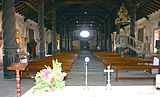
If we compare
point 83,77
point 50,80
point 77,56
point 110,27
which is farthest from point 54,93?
point 110,27

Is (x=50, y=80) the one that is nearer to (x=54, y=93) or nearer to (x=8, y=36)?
(x=54, y=93)

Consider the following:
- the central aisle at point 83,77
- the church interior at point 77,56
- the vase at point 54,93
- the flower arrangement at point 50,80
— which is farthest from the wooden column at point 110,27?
the flower arrangement at point 50,80

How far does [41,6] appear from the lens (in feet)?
73.9

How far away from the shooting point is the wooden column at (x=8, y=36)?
13391 millimetres

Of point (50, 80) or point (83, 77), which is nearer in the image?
point (50, 80)

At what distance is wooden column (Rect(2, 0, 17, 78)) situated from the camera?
13.4 m

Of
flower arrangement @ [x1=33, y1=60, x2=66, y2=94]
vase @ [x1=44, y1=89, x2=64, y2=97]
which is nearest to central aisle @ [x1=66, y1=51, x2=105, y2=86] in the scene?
vase @ [x1=44, y1=89, x2=64, y2=97]

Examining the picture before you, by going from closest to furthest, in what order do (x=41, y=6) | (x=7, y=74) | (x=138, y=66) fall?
(x=7, y=74)
(x=138, y=66)
(x=41, y=6)

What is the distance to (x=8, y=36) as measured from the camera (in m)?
13.5

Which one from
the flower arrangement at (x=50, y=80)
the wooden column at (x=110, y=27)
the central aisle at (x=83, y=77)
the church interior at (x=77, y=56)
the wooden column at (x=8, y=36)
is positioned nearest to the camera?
the flower arrangement at (x=50, y=80)

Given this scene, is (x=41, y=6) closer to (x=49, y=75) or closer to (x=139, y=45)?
(x=139, y=45)

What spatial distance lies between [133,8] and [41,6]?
241 inches

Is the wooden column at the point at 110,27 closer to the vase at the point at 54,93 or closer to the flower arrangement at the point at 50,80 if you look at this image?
the vase at the point at 54,93

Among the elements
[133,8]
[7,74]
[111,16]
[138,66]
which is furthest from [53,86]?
[111,16]
